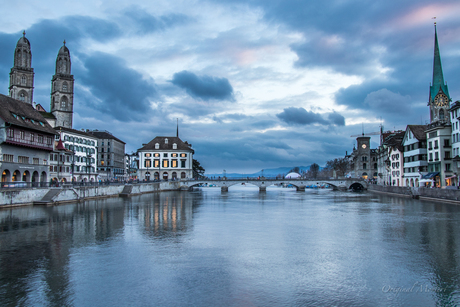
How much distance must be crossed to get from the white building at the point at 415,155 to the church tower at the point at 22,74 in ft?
322

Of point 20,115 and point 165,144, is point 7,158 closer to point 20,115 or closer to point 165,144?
point 20,115

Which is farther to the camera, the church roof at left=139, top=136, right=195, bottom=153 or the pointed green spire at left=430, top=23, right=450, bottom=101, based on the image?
the church roof at left=139, top=136, right=195, bottom=153

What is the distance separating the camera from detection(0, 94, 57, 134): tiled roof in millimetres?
51125

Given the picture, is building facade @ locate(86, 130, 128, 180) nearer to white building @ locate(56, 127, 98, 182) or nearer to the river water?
white building @ locate(56, 127, 98, 182)

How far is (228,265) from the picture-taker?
17.8 m

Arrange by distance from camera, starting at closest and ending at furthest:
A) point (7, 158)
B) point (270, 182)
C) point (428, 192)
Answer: point (7, 158) < point (428, 192) < point (270, 182)

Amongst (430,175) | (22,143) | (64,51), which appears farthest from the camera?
(64,51)

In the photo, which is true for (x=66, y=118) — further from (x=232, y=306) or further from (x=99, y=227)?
(x=232, y=306)

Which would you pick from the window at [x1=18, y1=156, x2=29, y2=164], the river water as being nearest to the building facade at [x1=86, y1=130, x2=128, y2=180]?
the window at [x1=18, y1=156, x2=29, y2=164]

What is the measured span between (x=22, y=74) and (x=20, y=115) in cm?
5200

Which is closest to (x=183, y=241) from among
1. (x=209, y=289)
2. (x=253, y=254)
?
(x=253, y=254)

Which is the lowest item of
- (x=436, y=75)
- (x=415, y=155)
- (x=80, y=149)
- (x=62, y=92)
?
(x=415, y=155)

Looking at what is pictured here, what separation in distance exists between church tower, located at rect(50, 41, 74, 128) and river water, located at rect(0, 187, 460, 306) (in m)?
77.9

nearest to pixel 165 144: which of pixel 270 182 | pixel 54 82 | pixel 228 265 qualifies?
pixel 270 182
